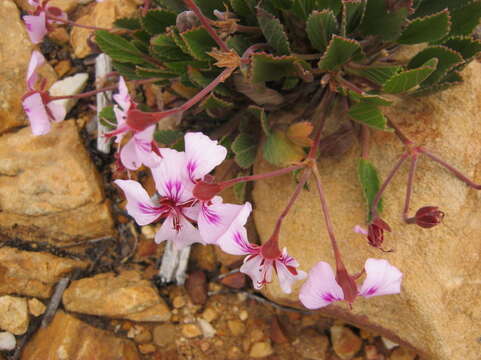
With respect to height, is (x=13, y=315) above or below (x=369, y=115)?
below

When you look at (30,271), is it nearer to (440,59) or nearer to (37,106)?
(37,106)

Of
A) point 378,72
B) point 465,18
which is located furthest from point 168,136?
point 465,18

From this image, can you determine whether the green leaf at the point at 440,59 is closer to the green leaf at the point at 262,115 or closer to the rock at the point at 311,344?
the green leaf at the point at 262,115

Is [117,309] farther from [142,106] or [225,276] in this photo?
[142,106]

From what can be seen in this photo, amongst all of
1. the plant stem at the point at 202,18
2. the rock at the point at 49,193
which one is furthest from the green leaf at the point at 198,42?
the rock at the point at 49,193

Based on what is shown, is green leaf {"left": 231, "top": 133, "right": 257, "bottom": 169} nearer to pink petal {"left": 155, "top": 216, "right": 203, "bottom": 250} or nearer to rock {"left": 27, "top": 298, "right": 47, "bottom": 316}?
pink petal {"left": 155, "top": 216, "right": 203, "bottom": 250}
